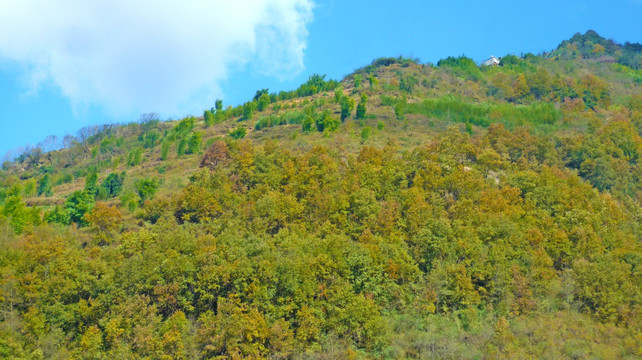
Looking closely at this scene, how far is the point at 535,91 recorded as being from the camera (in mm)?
113312

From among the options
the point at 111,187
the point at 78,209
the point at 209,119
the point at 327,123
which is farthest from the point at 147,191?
the point at 209,119

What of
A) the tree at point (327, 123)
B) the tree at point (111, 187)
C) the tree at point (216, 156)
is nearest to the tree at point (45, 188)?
the tree at point (111, 187)

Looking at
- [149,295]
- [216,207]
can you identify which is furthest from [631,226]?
[149,295]

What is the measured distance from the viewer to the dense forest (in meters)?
36.3

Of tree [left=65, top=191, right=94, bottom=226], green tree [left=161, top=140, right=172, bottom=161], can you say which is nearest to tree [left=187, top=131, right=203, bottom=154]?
green tree [left=161, top=140, right=172, bottom=161]

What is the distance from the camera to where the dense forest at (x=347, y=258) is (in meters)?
36.3

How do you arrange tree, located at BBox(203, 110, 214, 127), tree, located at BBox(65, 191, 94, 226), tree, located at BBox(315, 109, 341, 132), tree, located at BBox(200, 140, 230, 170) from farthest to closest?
tree, located at BBox(203, 110, 214, 127)
tree, located at BBox(315, 109, 341, 132)
tree, located at BBox(200, 140, 230, 170)
tree, located at BBox(65, 191, 94, 226)

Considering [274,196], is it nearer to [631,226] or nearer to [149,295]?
[149,295]

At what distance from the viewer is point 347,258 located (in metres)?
42.0

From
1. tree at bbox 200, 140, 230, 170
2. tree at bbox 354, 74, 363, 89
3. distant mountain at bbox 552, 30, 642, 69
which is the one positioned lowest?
tree at bbox 200, 140, 230, 170

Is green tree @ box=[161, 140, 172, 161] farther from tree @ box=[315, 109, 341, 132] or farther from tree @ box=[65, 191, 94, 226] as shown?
tree @ box=[65, 191, 94, 226]

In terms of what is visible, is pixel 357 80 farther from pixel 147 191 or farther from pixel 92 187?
pixel 147 191

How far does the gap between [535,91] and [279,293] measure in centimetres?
9161

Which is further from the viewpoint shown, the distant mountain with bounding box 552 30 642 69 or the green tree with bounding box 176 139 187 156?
the distant mountain with bounding box 552 30 642 69
